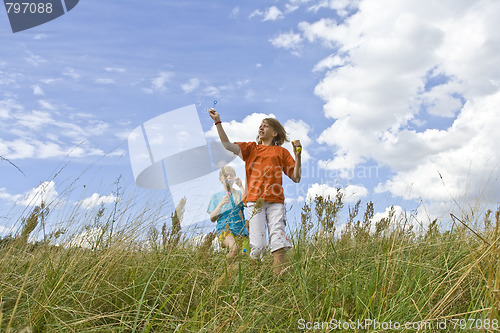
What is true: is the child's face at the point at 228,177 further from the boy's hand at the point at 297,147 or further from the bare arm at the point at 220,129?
the boy's hand at the point at 297,147

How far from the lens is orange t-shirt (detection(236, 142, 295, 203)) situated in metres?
4.15

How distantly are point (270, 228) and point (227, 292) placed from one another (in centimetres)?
160

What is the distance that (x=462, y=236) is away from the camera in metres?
3.57

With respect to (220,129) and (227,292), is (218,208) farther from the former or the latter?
(227,292)

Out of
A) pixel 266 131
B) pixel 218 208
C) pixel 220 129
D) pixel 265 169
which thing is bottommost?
pixel 218 208

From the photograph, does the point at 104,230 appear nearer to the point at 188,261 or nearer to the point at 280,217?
the point at 188,261

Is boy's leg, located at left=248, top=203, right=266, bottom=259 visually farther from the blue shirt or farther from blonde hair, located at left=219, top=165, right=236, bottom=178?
blonde hair, located at left=219, top=165, right=236, bottom=178

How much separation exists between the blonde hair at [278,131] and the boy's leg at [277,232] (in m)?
1.10

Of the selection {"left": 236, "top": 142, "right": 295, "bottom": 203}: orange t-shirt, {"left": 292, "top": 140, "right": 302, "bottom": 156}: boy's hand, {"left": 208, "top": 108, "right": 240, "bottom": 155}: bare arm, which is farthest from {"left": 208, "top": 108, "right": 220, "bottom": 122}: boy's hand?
{"left": 292, "top": 140, "right": 302, "bottom": 156}: boy's hand

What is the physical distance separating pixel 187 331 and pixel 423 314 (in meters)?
1.49

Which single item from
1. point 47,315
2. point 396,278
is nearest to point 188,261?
point 47,315

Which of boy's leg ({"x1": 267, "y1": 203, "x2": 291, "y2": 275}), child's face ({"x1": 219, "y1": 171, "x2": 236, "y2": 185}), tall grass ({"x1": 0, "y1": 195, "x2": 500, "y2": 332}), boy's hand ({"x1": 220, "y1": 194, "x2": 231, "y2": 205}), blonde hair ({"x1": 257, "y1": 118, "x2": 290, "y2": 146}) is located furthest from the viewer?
child's face ({"x1": 219, "y1": 171, "x2": 236, "y2": 185})

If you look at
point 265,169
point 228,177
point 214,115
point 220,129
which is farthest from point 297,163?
point 228,177

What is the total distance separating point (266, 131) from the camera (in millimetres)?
4746
